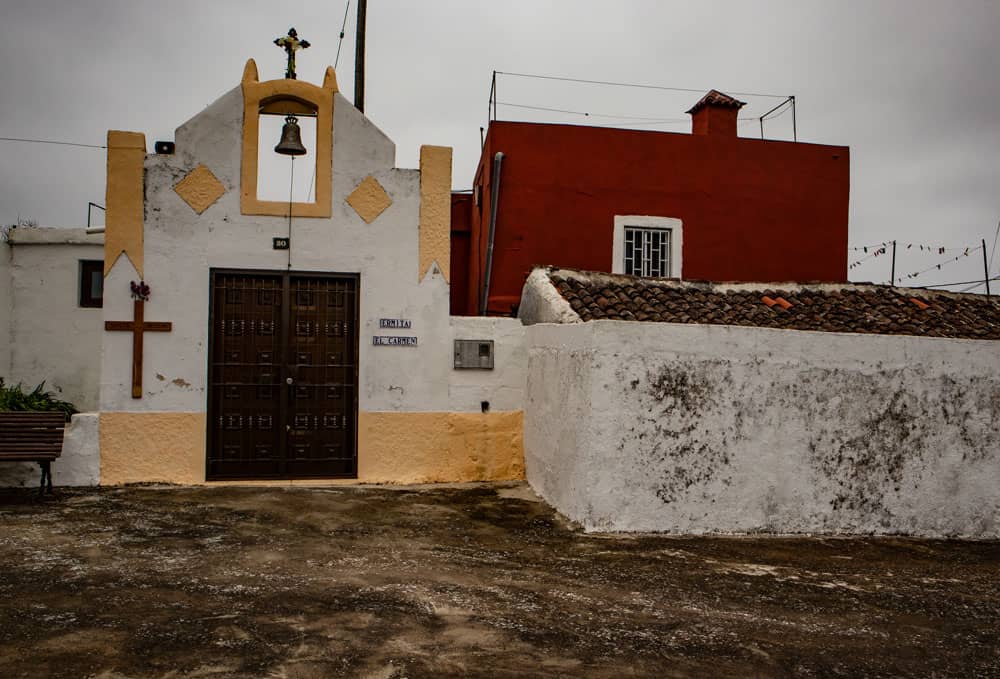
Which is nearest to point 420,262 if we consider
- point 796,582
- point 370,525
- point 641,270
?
point 370,525

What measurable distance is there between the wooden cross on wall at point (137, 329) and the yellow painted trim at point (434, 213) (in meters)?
3.36

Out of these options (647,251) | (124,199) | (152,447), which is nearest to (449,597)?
(152,447)

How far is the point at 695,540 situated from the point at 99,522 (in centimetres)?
581

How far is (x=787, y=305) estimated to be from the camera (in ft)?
32.8

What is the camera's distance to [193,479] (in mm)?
9594

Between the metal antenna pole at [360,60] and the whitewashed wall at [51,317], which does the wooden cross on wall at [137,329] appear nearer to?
the whitewashed wall at [51,317]

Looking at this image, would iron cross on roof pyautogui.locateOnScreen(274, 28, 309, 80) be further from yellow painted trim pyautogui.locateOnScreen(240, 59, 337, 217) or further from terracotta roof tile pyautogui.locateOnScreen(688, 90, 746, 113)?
terracotta roof tile pyautogui.locateOnScreen(688, 90, 746, 113)

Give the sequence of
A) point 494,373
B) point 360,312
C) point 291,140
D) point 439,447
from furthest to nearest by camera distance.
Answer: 1. point 494,373
2. point 439,447
3. point 360,312
4. point 291,140

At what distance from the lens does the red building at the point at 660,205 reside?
1278 cm

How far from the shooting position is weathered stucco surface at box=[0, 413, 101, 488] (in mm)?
9305

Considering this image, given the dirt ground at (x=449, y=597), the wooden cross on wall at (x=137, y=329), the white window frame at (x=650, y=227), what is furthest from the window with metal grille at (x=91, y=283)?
the white window frame at (x=650, y=227)

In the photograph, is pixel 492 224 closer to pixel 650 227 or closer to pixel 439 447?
pixel 650 227

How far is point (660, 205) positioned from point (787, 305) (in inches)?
152

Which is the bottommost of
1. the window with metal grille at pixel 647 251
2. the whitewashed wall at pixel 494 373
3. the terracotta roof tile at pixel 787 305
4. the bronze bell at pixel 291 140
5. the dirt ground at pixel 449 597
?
the dirt ground at pixel 449 597
